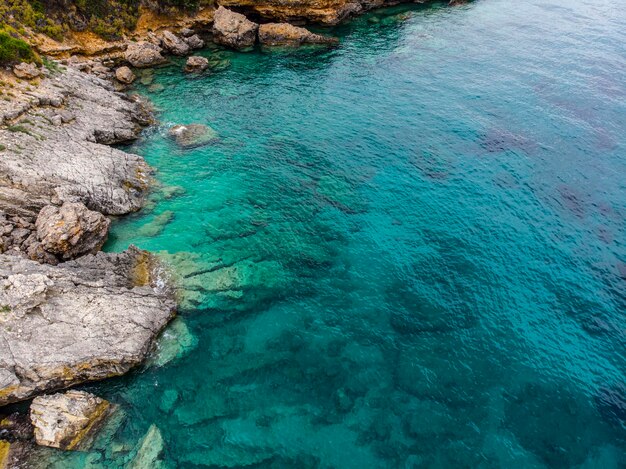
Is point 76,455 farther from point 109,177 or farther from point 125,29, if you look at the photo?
point 125,29

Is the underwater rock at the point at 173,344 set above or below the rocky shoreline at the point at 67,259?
below

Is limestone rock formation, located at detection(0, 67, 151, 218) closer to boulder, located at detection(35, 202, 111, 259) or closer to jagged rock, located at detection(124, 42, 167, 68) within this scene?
boulder, located at detection(35, 202, 111, 259)

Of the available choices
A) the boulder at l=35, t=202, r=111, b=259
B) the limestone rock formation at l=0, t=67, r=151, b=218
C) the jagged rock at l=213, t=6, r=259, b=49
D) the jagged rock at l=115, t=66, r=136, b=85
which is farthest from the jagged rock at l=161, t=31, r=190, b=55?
the boulder at l=35, t=202, r=111, b=259

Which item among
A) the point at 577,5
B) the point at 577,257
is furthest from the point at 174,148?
the point at 577,5

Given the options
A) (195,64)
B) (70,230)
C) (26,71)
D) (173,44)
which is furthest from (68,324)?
(173,44)

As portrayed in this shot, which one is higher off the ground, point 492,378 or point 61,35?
point 61,35

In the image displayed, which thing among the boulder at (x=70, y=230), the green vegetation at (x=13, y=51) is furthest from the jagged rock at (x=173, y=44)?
the boulder at (x=70, y=230)

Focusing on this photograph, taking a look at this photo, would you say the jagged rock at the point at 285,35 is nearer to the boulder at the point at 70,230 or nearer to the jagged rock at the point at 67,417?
the boulder at the point at 70,230
